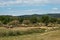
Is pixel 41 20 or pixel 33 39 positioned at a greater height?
pixel 33 39

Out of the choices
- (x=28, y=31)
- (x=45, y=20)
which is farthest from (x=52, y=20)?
(x=28, y=31)

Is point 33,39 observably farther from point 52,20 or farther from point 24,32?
point 52,20

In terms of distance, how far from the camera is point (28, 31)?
45250 mm

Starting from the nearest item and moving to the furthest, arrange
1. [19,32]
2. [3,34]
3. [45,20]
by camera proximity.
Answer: [3,34] < [19,32] < [45,20]

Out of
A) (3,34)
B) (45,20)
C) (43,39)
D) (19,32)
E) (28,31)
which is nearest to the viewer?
(43,39)

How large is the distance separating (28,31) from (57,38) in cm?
1562

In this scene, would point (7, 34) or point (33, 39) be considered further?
point (7, 34)

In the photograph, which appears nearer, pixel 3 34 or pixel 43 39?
pixel 43 39

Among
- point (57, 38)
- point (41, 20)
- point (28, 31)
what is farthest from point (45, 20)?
point (57, 38)

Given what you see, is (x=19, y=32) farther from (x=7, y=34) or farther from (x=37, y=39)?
(x=37, y=39)

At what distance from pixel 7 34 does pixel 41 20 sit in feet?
146

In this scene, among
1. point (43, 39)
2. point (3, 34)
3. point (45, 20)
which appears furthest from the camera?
point (45, 20)

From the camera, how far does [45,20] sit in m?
80.9

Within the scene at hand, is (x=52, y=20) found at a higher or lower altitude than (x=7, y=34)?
lower
